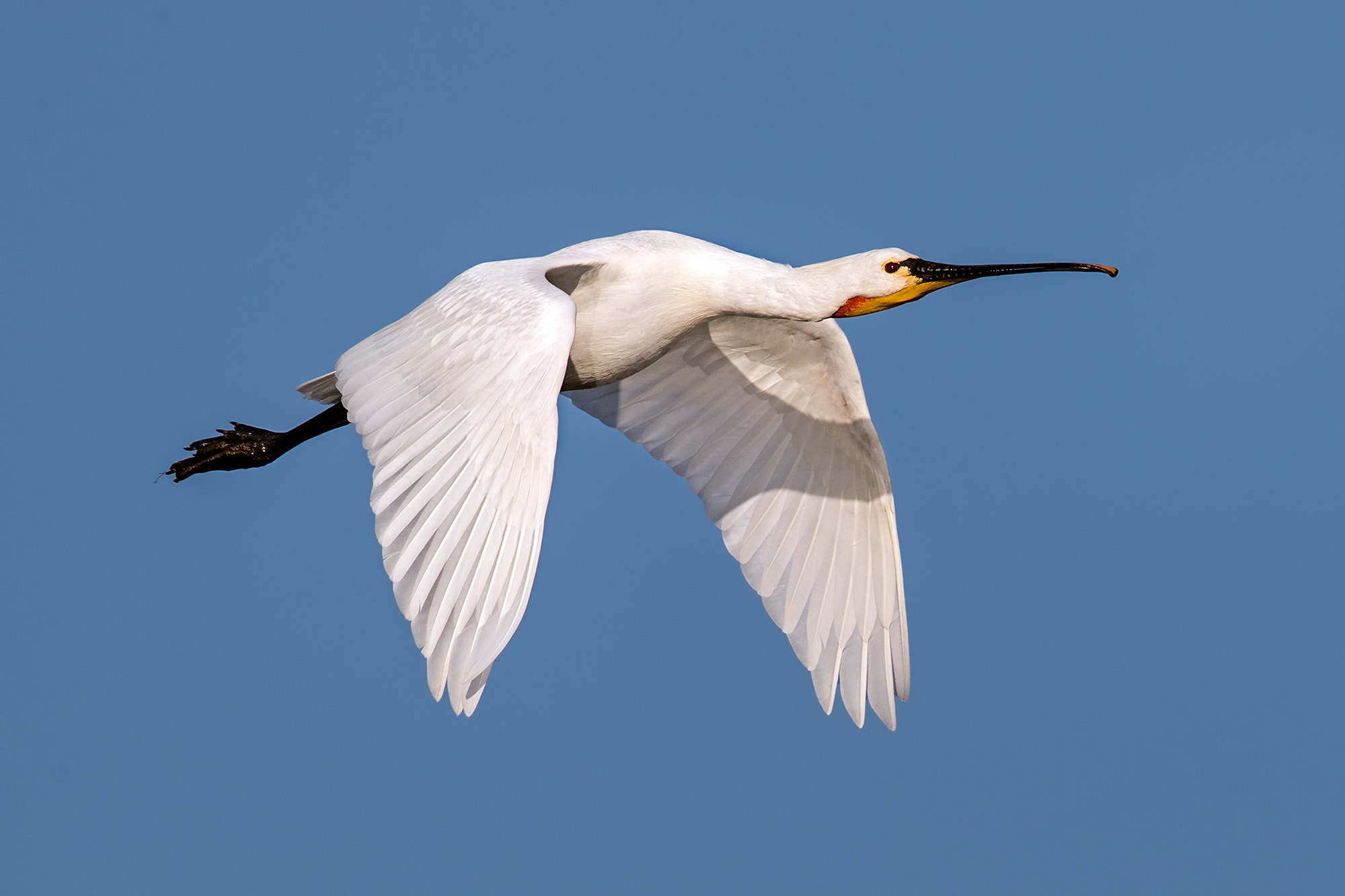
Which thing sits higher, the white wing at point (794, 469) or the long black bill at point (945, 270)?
the long black bill at point (945, 270)

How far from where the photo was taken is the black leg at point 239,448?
48.8ft

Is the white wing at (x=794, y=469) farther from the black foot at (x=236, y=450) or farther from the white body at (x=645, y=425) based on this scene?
the black foot at (x=236, y=450)

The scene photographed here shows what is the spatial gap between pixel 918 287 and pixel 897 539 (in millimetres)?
2987

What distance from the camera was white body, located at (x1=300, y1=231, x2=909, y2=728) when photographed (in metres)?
9.74

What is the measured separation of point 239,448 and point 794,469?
15.7 ft

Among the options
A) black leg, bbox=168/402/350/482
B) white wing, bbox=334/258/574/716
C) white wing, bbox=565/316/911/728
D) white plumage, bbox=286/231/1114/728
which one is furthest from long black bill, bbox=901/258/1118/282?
black leg, bbox=168/402/350/482

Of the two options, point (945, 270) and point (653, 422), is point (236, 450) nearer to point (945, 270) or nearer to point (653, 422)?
point (653, 422)

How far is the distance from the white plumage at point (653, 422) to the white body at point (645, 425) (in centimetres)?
1

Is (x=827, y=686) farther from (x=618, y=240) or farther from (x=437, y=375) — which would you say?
(x=437, y=375)

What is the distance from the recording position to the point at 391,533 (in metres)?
9.80

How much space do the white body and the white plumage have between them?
0.01m

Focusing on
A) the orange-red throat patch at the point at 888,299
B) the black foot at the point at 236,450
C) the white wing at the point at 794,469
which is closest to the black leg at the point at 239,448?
the black foot at the point at 236,450

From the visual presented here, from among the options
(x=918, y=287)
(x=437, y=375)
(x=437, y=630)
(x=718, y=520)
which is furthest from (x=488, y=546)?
(x=718, y=520)

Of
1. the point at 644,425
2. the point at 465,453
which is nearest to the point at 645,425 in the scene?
the point at 644,425
